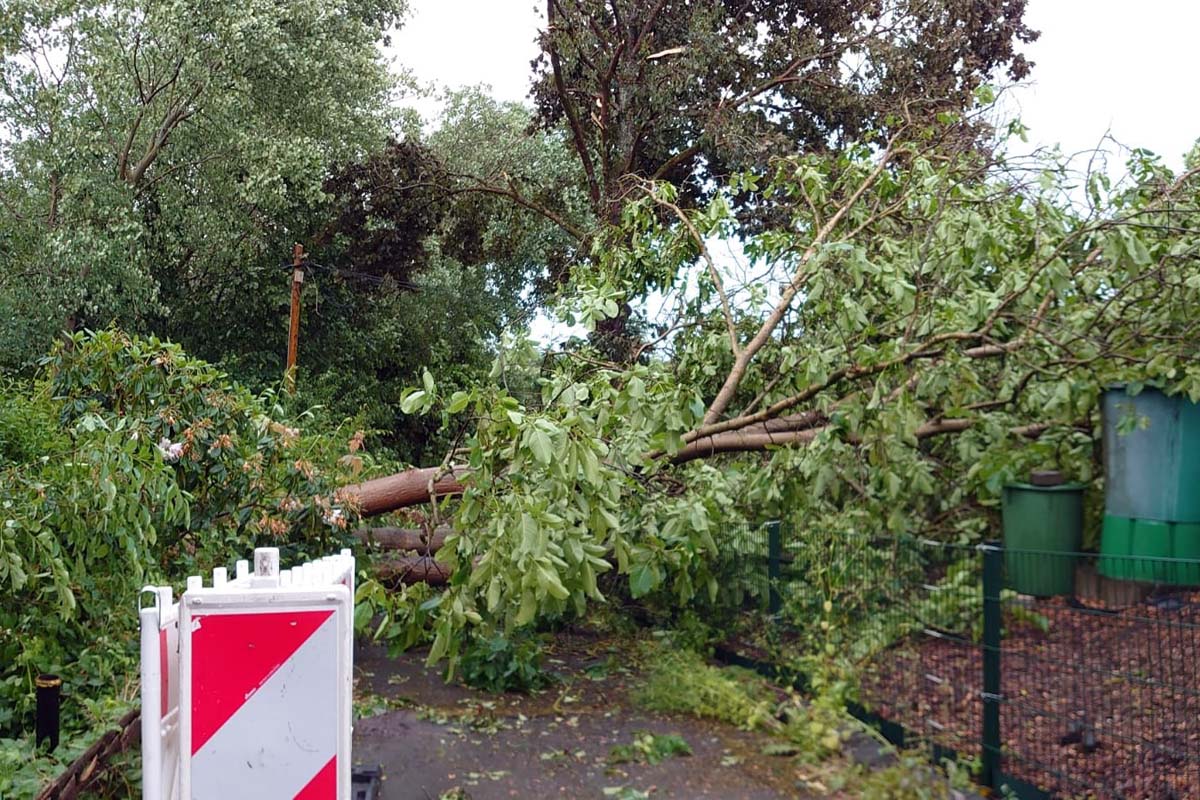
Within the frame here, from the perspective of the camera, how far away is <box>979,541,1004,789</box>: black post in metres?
4.00

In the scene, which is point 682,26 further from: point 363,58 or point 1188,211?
point 1188,211

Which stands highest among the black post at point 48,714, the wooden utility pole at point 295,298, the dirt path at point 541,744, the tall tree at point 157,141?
the tall tree at point 157,141

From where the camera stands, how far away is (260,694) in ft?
6.81

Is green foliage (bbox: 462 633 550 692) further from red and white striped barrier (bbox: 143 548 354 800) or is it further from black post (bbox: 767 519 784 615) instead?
red and white striped barrier (bbox: 143 548 354 800)

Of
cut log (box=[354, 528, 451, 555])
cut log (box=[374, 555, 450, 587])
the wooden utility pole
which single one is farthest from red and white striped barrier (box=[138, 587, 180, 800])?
the wooden utility pole

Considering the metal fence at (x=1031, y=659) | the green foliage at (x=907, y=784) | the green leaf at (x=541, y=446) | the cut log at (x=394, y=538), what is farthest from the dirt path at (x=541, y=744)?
the green leaf at (x=541, y=446)

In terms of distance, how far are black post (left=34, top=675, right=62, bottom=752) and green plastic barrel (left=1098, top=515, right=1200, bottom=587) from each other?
378 cm

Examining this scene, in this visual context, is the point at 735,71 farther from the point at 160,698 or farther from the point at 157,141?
the point at 160,698

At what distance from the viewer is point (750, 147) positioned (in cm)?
1337

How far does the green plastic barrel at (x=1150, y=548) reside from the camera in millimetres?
3893

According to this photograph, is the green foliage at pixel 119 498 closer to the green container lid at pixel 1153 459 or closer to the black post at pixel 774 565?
the black post at pixel 774 565

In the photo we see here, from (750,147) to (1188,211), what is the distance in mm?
8707

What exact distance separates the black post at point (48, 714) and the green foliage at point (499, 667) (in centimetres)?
257

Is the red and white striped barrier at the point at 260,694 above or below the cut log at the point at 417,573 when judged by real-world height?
above
